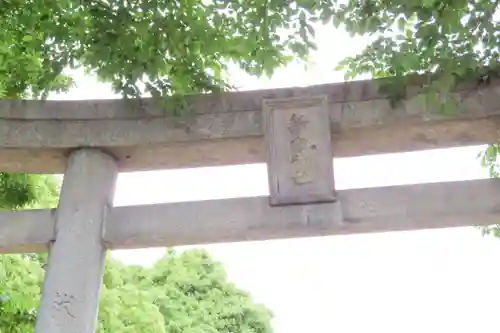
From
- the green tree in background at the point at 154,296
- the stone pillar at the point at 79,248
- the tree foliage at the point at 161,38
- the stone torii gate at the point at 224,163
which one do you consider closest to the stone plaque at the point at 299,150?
the stone torii gate at the point at 224,163

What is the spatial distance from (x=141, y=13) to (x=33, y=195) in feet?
6.69

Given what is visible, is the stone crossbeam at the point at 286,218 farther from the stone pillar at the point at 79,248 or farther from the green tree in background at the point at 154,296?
the green tree in background at the point at 154,296

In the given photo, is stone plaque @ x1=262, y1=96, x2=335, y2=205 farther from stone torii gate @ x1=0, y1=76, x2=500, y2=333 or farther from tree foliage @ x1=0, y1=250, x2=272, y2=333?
tree foliage @ x1=0, y1=250, x2=272, y2=333

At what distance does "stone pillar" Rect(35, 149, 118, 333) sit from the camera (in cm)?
324

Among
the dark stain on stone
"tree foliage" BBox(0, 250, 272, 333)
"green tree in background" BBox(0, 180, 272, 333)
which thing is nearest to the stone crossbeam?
the dark stain on stone

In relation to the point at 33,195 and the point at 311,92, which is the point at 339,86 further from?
the point at 33,195

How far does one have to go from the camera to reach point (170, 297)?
34.2 feet

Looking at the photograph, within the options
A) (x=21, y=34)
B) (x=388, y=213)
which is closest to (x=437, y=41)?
(x=388, y=213)

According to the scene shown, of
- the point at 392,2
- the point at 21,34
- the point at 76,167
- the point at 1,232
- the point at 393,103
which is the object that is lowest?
the point at 1,232

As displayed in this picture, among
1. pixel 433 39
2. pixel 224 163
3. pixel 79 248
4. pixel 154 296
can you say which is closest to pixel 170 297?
pixel 154 296

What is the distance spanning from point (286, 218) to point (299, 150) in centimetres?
43

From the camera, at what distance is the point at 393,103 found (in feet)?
11.5

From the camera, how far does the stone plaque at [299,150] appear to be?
3404 millimetres

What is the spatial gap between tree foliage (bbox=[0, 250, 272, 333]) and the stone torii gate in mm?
1559
